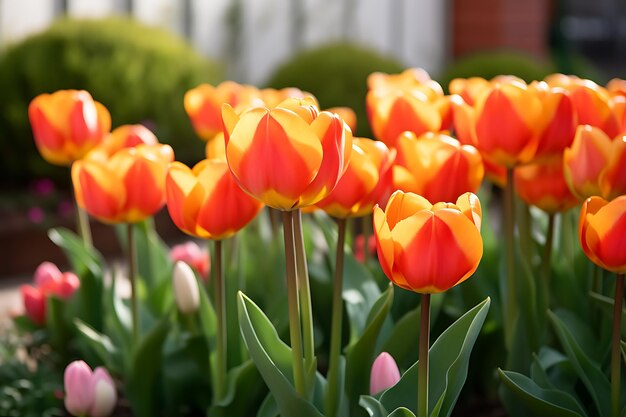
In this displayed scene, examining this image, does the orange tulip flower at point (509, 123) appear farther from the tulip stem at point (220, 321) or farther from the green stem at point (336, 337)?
the tulip stem at point (220, 321)

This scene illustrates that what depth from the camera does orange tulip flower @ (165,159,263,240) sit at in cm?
139

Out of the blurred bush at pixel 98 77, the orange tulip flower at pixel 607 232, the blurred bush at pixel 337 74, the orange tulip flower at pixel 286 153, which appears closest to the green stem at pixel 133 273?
the orange tulip flower at pixel 286 153

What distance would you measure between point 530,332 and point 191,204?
0.65m

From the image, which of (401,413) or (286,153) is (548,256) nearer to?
(401,413)

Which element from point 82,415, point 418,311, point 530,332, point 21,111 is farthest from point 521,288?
point 21,111

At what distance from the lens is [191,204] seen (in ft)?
4.58

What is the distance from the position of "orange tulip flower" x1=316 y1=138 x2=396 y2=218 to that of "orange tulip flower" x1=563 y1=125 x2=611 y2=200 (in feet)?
0.88

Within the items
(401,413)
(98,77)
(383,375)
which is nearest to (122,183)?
(383,375)

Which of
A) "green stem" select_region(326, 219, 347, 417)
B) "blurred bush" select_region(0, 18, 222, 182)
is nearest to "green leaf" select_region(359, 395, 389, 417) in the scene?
"green stem" select_region(326, 219, 347, 417)

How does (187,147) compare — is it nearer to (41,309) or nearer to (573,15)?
(41,309)

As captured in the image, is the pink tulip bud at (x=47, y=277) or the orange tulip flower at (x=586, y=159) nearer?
the orange tulip flower at (x=586, y=159)

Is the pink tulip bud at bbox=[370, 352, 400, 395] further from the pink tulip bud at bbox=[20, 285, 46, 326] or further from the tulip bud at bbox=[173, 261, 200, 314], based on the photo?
the pink tulip bud at bbox=[20, 285, 46, 326]

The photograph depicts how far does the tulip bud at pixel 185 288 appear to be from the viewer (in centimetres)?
177

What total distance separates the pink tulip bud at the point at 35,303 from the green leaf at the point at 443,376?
3.82ft
